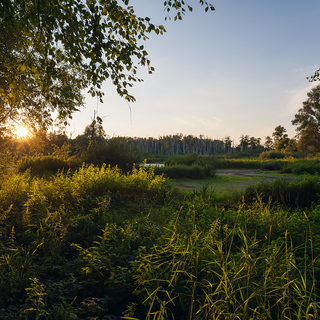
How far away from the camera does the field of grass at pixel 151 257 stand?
209 cm

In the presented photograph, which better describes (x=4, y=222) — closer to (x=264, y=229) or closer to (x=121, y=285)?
(x=121, y=285)

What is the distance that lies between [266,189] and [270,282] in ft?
16.5

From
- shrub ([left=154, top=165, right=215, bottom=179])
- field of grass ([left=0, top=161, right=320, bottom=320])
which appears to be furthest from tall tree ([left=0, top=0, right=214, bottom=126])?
shrub ([left=154, top=165, right=215, bottom=179])

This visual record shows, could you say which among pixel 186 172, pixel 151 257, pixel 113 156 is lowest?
pixel 151 257

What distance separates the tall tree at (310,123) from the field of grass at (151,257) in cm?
4129

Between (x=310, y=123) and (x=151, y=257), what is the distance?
4703cm

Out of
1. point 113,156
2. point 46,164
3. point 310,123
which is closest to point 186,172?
point 113,156

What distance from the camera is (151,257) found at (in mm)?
2742

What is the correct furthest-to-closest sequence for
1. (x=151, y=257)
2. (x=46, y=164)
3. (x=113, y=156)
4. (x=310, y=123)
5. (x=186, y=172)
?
(x=310, y=123) < (x=113, y=156) < (x=46, y=164) < (x=186, y=172) < (x=151, y=257)

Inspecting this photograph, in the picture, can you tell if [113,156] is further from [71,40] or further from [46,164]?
[71,40]

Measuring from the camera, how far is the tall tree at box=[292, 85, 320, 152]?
139 ft

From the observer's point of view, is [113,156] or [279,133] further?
[279,133]

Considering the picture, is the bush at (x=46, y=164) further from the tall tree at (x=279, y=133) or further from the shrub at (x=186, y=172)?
the tall tree at (x=279, y=133)

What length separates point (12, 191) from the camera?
5516 mm
